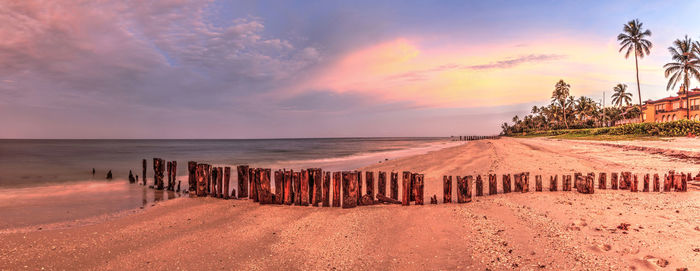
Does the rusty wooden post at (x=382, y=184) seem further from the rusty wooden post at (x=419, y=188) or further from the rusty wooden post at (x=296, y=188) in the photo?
the rusty wooden post at (x=296, y=188)

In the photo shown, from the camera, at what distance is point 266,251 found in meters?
5.23

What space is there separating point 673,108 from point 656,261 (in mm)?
111274

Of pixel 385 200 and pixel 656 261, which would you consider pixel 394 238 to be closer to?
pixel 385 200

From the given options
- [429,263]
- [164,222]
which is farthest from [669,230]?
[164,222]

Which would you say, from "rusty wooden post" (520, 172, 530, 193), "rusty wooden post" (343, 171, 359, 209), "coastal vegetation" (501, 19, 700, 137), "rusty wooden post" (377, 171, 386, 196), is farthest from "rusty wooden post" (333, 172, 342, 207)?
"coastal vegetation" (501, 19, 700, 137)

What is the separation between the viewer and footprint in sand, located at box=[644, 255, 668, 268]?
4.11 meters

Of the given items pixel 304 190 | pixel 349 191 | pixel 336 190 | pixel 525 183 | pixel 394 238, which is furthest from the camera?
pixel 525 183

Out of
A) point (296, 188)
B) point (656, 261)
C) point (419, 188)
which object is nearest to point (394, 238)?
point (419, 188)

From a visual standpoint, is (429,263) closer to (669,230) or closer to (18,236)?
(669,230)

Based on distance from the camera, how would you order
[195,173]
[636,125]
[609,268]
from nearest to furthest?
1. [609,268]
2. [195,173]
3. [636,125]

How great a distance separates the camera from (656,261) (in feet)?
13.7

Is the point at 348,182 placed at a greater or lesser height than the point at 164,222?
greater

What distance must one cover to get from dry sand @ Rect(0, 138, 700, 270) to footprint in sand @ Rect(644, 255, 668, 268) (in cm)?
1

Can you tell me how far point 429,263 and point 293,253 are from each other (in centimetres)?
227
